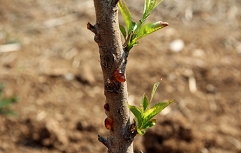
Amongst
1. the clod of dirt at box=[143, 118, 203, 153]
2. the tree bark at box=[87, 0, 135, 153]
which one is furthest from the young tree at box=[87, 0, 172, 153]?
the clod of dirt at box=[143, 118, 203, 153]

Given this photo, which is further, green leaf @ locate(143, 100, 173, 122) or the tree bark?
green leaf @ locate(143, 100, 173, 122)

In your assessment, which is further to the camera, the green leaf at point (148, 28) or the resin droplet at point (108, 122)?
the resin droplet at point (108, 122)

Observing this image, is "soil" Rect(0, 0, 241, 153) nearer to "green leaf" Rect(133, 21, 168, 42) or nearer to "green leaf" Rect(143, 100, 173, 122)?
"green leaf" Rect(143, 100, 173, 122)

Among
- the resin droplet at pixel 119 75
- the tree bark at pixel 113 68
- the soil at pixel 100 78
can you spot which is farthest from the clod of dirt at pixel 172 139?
the resin droplet at pixel 119 75

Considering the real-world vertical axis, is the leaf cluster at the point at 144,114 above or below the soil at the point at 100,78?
below

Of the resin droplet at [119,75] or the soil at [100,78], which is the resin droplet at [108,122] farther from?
the soil at [100,78]

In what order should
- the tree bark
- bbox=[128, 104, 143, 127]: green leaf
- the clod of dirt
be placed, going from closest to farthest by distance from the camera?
the tree bark < bbox=[128, 104, 143, 127]: green leaf < the clod of dirt

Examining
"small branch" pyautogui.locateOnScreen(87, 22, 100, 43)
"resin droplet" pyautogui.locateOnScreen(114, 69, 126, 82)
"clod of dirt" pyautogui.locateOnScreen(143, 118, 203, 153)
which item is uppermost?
"clod of dirt" pyautogui.locateOnScreen(143, 118, 203, 153)

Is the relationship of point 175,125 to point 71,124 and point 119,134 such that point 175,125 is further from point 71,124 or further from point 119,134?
point 119,134

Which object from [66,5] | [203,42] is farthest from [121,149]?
[66,5]
